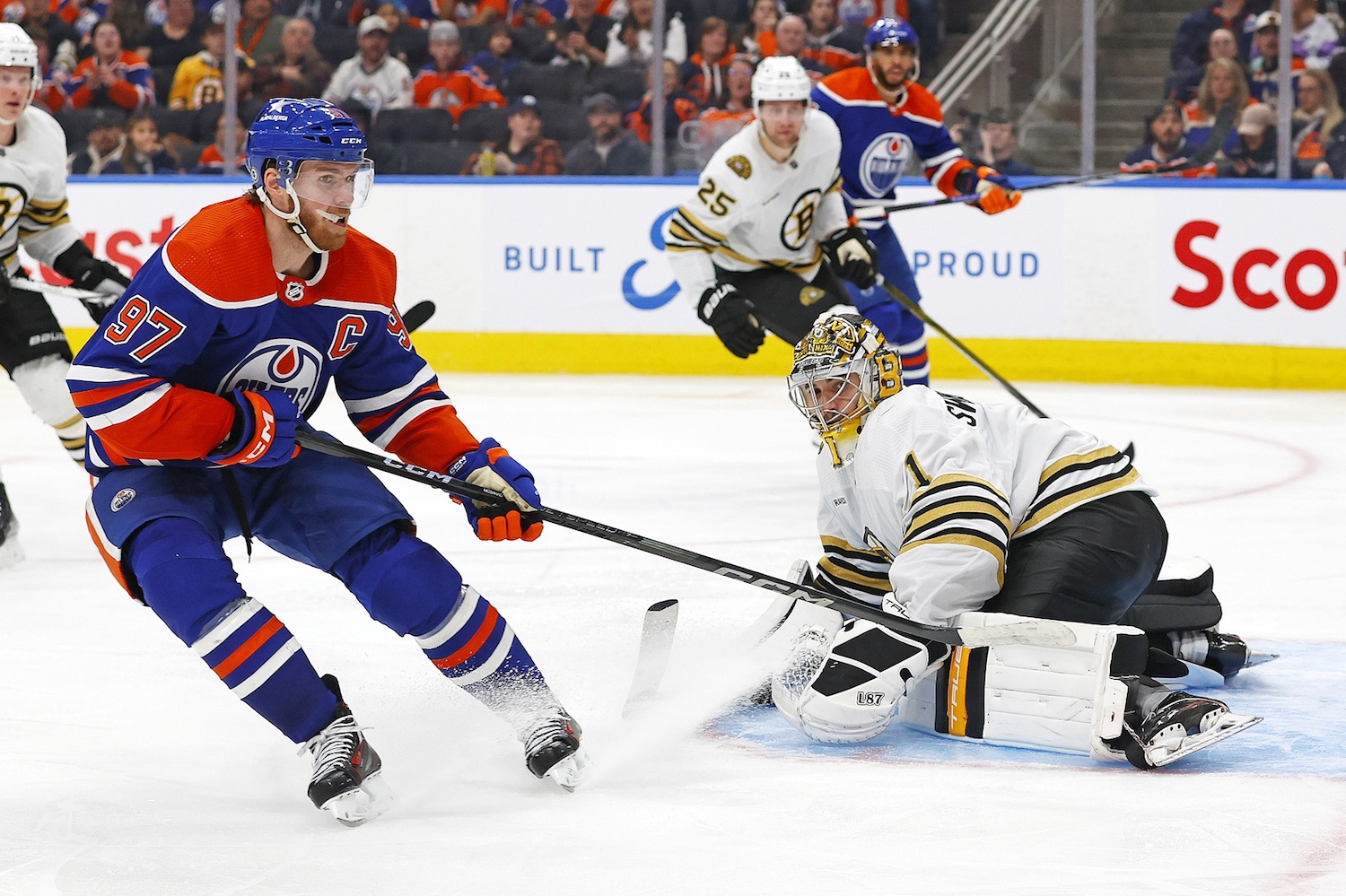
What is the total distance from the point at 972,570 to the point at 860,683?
24 cm

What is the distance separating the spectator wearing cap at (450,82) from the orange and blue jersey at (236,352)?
5632mm

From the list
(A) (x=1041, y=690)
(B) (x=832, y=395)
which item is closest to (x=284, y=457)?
(B) (x=832, y=395)

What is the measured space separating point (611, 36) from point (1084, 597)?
18.6 ft

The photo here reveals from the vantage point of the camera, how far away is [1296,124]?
23.3 feet

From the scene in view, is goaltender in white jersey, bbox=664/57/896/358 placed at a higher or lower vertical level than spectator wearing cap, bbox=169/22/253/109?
lower

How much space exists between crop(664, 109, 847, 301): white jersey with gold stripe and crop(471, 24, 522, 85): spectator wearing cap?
325cm

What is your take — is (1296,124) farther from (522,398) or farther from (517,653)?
(517,653)

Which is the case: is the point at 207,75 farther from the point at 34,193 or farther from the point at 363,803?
the point at 363,803

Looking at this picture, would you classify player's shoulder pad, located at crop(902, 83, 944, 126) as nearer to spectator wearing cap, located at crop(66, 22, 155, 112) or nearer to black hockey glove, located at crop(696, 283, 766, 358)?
black hockey glove, located at crop(696, 283, 766, 358)

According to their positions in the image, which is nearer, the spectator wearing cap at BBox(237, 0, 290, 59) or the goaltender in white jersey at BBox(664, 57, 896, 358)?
the goaltender in white jersey at BBox(664, 57, 896, 358)

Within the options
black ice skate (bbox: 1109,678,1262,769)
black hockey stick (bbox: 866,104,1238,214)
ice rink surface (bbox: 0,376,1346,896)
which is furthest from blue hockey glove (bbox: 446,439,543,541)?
black hockey stick (bbox: 866,104,1238,214)

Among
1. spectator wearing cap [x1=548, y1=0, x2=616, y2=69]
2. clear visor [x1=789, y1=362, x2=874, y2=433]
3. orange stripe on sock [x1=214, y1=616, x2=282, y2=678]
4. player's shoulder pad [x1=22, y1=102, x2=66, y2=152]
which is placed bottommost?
orange stripe on sock [x1=214, y1=616, x2=282, y2=678]

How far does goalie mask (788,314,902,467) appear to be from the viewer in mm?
2713

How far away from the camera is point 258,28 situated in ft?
26.6
